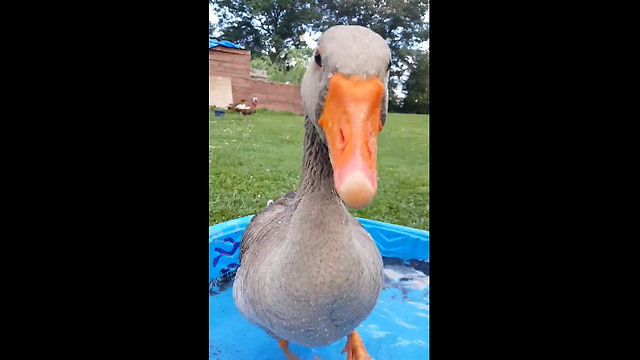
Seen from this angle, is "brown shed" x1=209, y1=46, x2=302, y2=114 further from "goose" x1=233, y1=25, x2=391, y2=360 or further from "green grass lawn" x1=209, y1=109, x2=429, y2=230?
"goose" x1=233, y1=25, x2=391, y2=360

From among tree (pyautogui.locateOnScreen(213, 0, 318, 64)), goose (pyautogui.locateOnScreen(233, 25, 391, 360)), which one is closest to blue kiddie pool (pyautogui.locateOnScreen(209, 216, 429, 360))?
goose (pyautogui.locateOnScreen(233, 25, 391, 360))

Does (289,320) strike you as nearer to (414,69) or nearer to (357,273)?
(357,273)

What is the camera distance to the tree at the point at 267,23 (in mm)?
1958

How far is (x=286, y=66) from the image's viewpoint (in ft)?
6.60

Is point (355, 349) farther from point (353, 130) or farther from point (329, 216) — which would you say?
point (353, 130)

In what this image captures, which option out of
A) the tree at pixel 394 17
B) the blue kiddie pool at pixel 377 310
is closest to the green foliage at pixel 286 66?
the tree at pixel 394 17

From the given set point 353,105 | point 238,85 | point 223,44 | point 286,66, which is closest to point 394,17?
point 286,66

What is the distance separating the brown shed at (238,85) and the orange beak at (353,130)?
5.14 feet

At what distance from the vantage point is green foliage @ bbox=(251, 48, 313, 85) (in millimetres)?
1723

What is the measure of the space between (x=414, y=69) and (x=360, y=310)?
1336 mm

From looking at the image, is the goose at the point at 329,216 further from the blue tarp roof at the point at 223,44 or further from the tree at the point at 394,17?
the blue tarp roof at the point at 223,44

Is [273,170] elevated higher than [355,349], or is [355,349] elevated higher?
[273,170]

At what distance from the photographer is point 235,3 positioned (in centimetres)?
200

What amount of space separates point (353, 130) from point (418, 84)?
1323 millimetres
